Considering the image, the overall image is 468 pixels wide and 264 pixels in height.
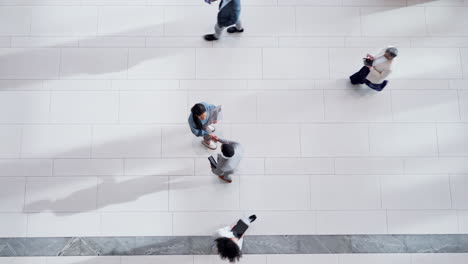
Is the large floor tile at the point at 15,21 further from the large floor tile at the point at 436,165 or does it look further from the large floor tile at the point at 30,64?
the large floor tile at the point at 436,165

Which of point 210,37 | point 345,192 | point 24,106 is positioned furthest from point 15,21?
point 345,192

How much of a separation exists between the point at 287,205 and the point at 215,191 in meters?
1.07

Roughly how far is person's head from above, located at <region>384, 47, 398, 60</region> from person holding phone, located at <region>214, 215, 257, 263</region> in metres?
2.87

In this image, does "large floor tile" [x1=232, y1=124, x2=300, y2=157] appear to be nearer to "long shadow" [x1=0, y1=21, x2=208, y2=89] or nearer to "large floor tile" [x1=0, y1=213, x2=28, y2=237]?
"long shadow" [x1=0, y1=21, x2=208, y2=89]

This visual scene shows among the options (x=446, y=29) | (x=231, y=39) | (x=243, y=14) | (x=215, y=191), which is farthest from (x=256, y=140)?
(x=446, y=29)

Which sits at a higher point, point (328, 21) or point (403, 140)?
point (328, 21)

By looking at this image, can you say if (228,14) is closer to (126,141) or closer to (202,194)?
(126,141)

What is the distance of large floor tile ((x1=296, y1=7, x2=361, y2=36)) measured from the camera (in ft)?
20.3

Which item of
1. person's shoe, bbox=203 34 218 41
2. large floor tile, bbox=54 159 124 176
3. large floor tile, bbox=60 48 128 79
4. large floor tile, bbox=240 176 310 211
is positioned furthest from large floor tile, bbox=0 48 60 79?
large floor tile, bbox=240 176 310 211

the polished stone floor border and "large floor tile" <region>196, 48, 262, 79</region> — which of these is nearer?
the polished stone floor border

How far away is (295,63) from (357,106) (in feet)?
3.86

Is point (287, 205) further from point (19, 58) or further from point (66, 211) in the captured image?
point (19, 58)

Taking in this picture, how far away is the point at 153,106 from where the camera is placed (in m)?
5.89

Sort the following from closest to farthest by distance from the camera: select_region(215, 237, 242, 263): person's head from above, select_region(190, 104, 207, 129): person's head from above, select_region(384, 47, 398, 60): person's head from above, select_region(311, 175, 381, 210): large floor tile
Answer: select_region(215, 237, 242, 263): person's head from above < select_region(190, 104, 207, 129): person's head from above < select_region(384, 47, 398, 60): person's head from above < select_region(311, 175, 381, 210): large floor tile
